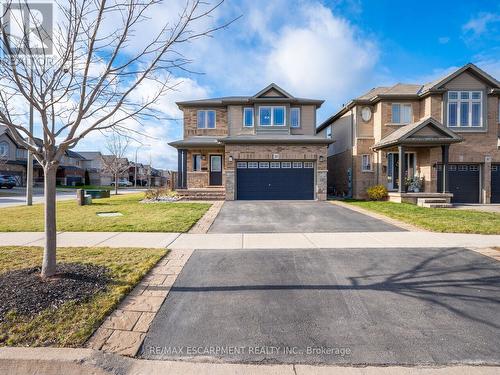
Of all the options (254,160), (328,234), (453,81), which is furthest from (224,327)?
(453,81)

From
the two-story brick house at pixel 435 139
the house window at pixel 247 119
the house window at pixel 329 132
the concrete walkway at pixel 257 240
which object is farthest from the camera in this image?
the house window at pixel 329 132

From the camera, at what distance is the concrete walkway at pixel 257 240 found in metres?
6.65

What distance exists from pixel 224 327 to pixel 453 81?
69.3 ft

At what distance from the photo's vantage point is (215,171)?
2075 centimetres

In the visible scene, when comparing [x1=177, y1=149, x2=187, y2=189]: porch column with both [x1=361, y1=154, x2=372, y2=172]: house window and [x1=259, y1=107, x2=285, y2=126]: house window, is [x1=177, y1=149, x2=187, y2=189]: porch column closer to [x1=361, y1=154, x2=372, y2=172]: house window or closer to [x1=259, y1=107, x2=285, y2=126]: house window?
[x1=259, y1=107, x2=285, y2=126]: house window

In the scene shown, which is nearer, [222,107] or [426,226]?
[426,226]

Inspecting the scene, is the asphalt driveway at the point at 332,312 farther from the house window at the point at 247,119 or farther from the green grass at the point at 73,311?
the house window at the point at 247,119

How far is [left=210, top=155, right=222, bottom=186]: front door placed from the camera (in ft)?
67.9

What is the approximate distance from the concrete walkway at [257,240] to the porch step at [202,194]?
1026cm

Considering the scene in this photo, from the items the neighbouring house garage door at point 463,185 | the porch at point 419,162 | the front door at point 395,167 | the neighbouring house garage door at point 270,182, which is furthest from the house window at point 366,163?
the neighbouring house garage door at point 463,185

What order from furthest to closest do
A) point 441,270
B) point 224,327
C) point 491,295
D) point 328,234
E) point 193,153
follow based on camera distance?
point 193,153 < point 328,234 < point 441,270 < point 491,295 < point 224,327

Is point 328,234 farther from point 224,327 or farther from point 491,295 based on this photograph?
point 224,327

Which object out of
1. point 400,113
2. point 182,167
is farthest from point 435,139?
point 182,167

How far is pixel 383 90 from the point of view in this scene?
20562 millimetres
